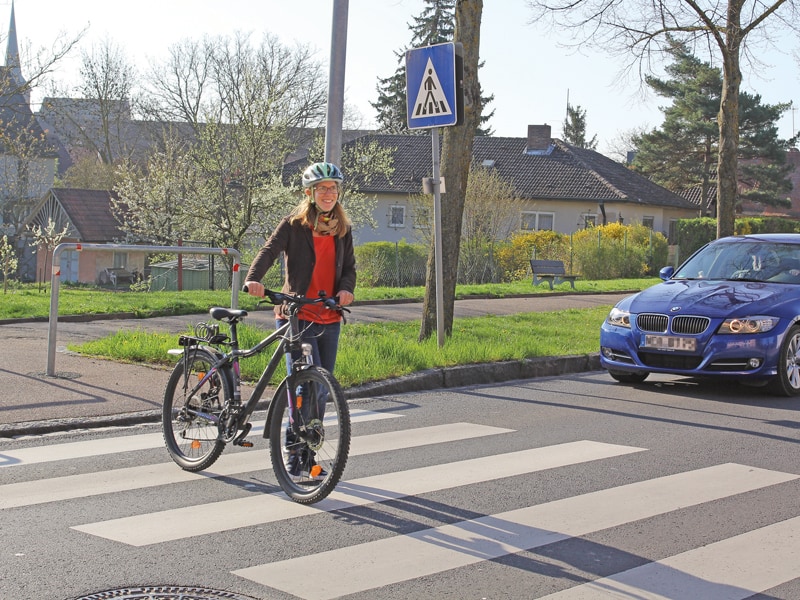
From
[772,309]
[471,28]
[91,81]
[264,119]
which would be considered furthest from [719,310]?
[91,81]

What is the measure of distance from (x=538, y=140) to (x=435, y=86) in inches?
1811

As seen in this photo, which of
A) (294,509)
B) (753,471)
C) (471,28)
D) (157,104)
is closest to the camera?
(294,509)

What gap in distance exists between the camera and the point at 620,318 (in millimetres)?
10914

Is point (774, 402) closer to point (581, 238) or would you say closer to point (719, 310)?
point (719, 310)

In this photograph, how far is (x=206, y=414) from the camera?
636 cm

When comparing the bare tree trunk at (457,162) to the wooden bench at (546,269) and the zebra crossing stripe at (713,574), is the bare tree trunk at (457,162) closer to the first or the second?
the zebra crossing stripe at (713,574)

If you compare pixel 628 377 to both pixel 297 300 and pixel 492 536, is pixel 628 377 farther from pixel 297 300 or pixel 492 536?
pixel 492 536

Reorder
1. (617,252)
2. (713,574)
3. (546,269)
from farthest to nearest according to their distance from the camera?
(617,252), (546,269), (713,574)

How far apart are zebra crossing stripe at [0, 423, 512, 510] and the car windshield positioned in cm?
487

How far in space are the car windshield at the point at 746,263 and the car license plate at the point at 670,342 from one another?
153 centimetres

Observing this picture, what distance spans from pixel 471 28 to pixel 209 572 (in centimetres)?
911

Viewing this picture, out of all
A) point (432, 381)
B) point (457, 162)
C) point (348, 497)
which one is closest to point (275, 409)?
point (348, 497)

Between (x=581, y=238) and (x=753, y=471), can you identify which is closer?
(x=753, y=471)

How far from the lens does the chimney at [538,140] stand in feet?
182
